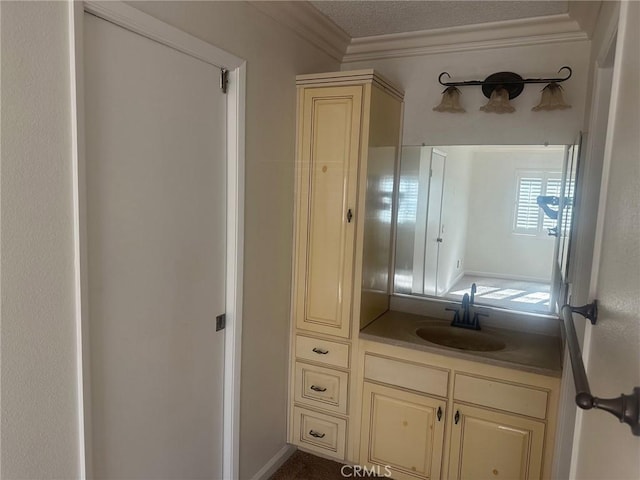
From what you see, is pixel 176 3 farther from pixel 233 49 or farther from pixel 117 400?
pixel 117 400

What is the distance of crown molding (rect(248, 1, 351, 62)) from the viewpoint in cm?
201

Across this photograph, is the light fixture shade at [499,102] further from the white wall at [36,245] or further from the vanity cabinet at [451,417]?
the white wall at [36,245]

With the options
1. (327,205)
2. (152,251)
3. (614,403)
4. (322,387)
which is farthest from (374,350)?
(614,403)

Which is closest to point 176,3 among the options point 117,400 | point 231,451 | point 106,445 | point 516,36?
point 117,400

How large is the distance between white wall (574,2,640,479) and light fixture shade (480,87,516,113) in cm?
138

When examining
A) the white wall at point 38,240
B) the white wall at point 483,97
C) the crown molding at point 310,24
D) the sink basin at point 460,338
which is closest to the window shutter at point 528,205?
the white wall at point 483,97

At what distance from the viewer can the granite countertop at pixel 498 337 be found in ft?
6.42

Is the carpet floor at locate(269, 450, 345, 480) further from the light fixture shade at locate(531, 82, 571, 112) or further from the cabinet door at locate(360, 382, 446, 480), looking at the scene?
the light fixture shade at locate(531, 82, 571, 112)

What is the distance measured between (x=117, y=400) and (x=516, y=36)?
244 cm

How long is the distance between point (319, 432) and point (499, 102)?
6.66ft

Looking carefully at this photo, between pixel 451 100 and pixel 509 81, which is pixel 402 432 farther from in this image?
pixel 509 81

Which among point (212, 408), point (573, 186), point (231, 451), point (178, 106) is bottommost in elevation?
point (231, 451)

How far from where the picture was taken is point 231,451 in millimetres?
2027

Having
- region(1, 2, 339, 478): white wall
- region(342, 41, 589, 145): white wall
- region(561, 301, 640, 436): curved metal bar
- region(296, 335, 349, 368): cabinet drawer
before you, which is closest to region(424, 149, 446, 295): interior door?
region(342, 41, 589, 145): white wall
